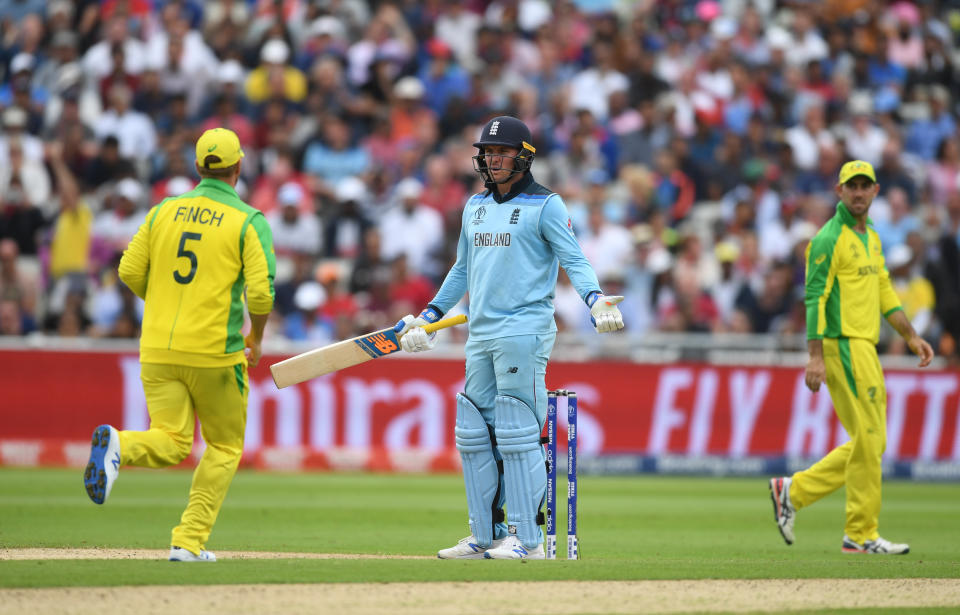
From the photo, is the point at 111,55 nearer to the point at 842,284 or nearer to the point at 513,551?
the point at 842,284

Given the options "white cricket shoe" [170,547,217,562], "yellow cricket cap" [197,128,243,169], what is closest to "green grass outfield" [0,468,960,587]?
"white cricket shoe" [170,547,217,562]

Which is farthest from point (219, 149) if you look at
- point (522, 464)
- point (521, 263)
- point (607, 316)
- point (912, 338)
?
point (912, 338)

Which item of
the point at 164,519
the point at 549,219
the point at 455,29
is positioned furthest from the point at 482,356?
the point at 455,29

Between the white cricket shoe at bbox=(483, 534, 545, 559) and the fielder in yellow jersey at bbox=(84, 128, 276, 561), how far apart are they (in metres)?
1.67

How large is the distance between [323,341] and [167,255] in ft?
29.3

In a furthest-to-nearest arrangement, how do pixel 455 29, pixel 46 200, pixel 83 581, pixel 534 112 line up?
1. pixel 455 29
2. pixel 534 112
3. pixel 46 200
4. pixel 83 581

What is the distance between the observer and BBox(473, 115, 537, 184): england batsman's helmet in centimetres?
838

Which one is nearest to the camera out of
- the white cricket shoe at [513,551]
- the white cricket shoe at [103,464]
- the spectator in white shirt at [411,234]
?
the white cricket shoe at [103,464]

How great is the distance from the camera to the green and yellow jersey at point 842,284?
9.85 m

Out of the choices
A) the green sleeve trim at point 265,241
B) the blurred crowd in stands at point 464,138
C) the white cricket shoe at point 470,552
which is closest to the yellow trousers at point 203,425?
the green sleeve trim at point 265,241

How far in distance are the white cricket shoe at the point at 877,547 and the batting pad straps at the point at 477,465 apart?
296 centimetres

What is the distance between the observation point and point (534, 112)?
20.6 meters

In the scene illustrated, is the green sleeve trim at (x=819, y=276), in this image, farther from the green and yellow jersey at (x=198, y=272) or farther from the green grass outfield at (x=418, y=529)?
the green and yellow jersey at (x=198, y=272)

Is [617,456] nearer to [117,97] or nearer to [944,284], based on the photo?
[944,284]
